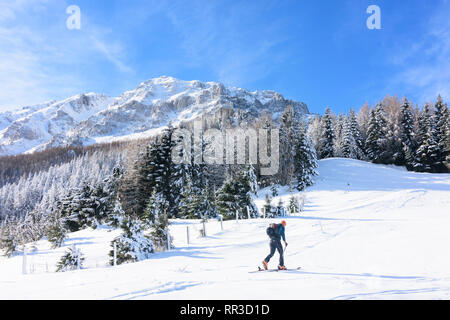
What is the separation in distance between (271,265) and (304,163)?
3594 cm

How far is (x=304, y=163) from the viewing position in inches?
1690

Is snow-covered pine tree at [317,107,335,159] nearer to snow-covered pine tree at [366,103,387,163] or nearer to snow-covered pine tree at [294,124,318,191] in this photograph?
snow-covered pine tree at [366,103,387,163]

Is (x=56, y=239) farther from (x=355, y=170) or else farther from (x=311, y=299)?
(x=355, y=170)

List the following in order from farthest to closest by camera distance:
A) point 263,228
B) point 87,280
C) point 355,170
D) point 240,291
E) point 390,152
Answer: point 390,152 < point 355,170 < point 263,228 < point 87,280 < point 240,291

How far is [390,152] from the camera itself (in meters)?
53.0

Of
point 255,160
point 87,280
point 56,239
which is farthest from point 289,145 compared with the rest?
point 87,280

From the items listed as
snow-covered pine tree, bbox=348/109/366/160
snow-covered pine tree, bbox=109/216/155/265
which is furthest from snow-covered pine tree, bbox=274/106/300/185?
snow-covered pine tree, bbox=109/216/155/265

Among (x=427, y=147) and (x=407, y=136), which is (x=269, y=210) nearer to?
(x=427, y=147)

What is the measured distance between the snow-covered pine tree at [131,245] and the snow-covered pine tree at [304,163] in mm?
31797

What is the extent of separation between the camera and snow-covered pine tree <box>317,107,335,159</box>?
5862cm

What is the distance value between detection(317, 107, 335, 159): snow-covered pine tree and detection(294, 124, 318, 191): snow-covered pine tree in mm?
16686

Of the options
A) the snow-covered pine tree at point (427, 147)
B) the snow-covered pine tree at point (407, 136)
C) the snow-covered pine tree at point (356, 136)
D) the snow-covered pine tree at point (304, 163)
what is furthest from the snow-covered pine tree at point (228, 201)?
the snow-covered pine tree at point (356, 136)

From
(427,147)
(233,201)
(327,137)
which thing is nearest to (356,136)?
(327,137)
